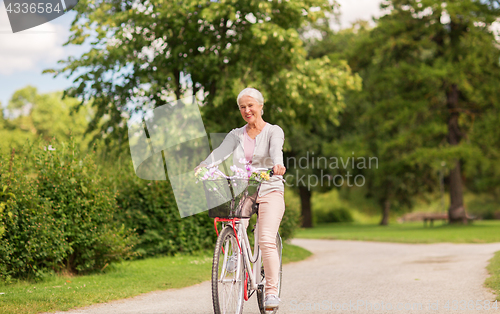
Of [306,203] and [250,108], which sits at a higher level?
[250,108]

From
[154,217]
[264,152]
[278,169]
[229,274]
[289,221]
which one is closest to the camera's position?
[278,169]

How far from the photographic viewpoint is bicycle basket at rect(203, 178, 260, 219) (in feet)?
14.9

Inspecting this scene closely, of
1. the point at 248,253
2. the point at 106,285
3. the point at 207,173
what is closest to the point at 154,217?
the point at 106,285

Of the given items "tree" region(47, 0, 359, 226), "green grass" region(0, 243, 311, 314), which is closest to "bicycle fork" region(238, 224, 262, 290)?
"green grass" region(0, 243, 311, 314)

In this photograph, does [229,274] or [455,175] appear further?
[455,175]

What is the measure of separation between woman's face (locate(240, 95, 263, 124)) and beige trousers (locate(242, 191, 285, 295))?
733 mm

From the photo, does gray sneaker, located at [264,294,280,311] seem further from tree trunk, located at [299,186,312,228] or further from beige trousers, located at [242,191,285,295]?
tree trunk, located at [299,186,312,228]

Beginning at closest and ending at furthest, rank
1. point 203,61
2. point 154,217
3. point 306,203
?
point 154,217, point 203,61, point 306,203

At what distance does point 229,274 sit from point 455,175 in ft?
87.6

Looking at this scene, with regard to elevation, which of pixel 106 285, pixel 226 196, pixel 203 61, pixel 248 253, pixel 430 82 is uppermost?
pixel 430 82

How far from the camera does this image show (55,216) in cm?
789

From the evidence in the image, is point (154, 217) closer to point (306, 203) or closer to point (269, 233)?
point (269, 233)

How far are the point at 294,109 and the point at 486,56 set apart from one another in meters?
16.1

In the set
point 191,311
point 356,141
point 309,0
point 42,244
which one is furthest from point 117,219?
point 356,141
